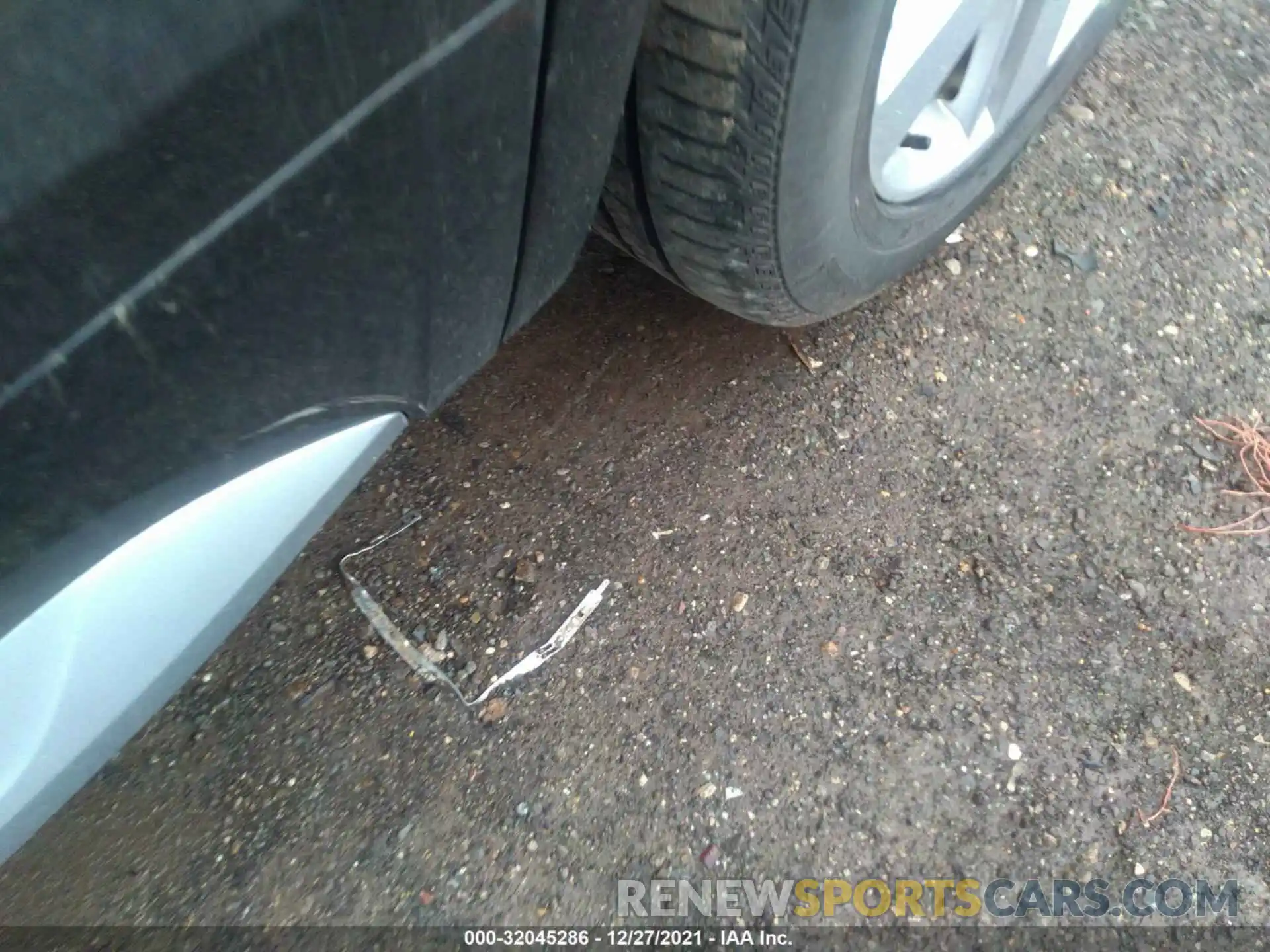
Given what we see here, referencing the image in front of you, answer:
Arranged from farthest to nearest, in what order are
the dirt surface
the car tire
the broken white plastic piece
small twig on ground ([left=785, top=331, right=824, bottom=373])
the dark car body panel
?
small twig on ground ([left=785, top=331, right=824, bottom=373]) → the broken white plastic piece → the dirt surface → the car tire → the dark car body panel

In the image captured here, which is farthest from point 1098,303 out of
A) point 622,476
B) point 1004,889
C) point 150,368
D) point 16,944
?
point 16,944

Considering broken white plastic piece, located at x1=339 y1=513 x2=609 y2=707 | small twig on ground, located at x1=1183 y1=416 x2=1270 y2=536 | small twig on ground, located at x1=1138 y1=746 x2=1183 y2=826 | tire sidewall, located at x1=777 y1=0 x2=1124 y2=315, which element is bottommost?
small twig on ground, located at x1=1138 y1=746 x2=1183 y2=826

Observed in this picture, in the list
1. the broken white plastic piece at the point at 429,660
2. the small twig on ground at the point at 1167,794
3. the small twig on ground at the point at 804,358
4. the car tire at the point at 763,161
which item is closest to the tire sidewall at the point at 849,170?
the car tire at the point at 763,161

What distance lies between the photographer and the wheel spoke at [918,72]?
1.28 metres

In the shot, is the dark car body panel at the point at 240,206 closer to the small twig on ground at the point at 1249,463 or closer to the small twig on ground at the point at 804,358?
the small twig on ground at the point at 804,358

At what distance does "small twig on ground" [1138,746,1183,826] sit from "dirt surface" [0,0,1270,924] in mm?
14

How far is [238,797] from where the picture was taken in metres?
1.30

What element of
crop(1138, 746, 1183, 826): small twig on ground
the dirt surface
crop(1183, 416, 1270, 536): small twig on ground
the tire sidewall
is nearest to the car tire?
the tire sidewall

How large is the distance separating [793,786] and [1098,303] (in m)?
1.11

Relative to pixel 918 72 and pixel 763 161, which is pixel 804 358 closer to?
pixel 918 72

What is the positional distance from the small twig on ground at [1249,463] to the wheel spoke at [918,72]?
792 millimetres

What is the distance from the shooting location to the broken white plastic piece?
1394mm

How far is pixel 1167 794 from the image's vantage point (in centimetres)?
134

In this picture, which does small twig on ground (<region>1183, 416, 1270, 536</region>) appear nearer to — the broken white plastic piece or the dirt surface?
the dirt surface
